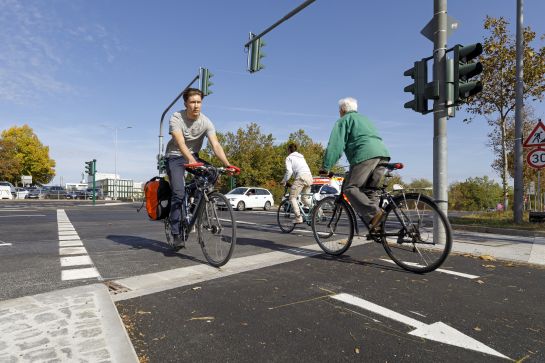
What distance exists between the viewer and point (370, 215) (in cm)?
425

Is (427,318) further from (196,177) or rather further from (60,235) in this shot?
(60,235)

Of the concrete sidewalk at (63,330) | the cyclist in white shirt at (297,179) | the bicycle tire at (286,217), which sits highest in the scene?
the cyclist in white shirt at (297,179)

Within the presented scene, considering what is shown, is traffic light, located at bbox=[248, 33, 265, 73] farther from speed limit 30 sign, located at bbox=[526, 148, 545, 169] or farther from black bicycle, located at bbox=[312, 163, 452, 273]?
black bicycle, located at bbox=[312, 163, 452, 273]

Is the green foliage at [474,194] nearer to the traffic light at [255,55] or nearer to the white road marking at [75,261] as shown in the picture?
the traffic light at [255,55]

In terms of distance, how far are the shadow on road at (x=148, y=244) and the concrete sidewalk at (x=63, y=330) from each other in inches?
73.2

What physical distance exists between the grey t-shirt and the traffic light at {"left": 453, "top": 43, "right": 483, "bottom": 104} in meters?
3.76

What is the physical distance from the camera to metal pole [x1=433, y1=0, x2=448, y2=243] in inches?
228

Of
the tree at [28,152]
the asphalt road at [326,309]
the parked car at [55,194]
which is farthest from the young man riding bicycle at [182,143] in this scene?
the tree at [28,152]

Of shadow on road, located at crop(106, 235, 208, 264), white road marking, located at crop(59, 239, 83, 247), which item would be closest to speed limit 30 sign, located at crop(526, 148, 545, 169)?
shadow on road, located at crop(106, 235, 208, 264)

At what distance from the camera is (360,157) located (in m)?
4.32

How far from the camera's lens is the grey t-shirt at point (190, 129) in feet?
15.3

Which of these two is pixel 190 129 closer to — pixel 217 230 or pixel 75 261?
pixel 217 230

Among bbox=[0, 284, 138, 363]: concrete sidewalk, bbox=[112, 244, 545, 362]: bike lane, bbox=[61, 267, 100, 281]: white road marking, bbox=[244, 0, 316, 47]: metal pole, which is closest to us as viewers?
bbox=[0, 284, 138, 363]: concrete sidewalk

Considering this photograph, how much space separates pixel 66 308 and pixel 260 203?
22.8 meters
